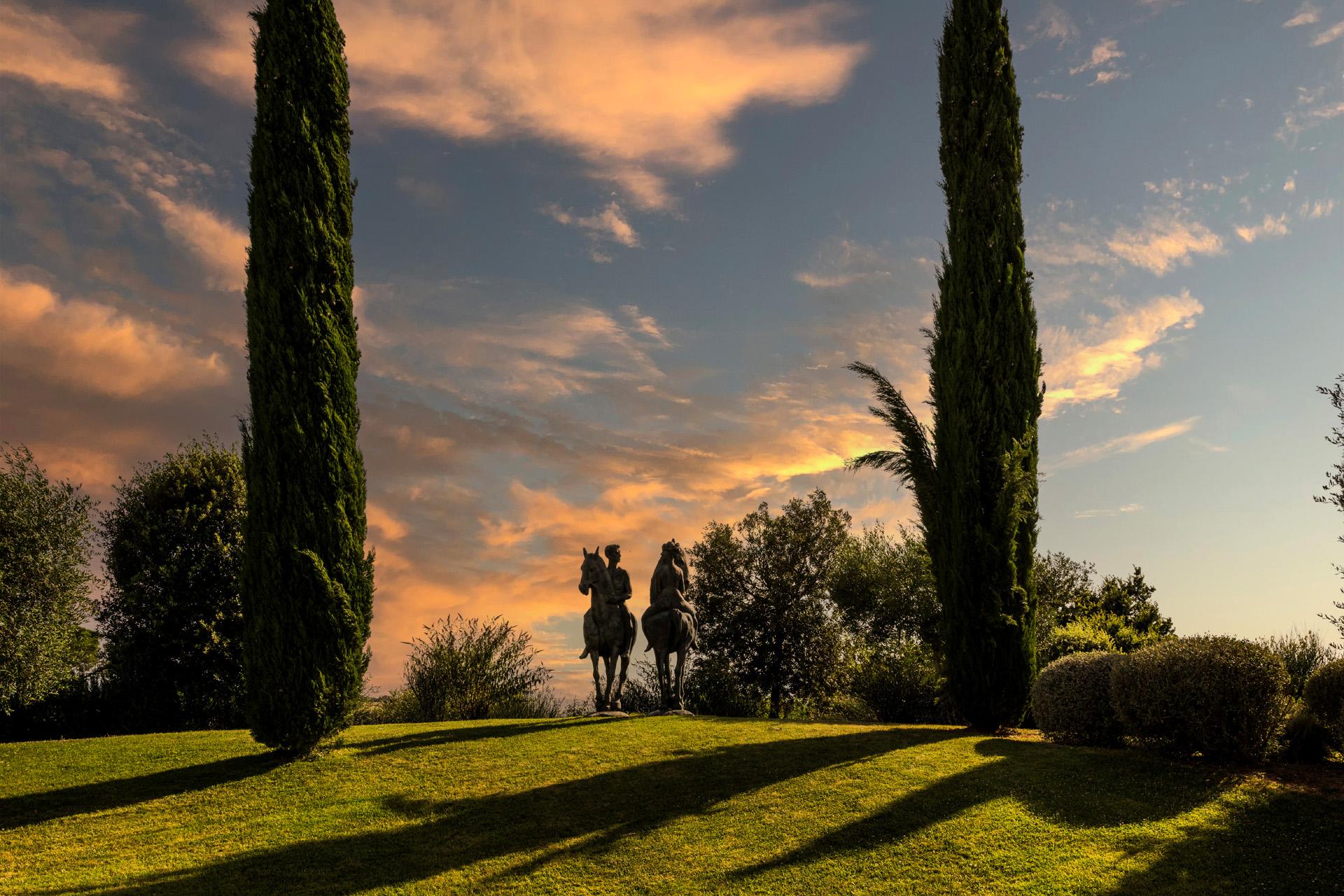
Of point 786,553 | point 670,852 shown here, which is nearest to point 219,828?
point 670,852

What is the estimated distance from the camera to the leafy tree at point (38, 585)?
55.2 ft

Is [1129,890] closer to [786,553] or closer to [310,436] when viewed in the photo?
[310,436]

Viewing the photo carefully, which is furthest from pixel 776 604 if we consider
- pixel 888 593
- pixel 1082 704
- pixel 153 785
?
pixel 153 785

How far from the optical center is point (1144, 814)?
32.0ft

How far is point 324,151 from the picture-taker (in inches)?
546

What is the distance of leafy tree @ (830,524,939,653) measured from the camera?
25031 mm

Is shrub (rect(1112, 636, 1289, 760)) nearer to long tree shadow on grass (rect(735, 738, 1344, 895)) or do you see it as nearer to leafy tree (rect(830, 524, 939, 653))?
long tree shadow on grass (rect(735, 738, 1344, 895))

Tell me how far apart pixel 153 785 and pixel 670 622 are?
8657 millimetres

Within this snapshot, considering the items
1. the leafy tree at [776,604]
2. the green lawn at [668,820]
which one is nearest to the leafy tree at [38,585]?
the green lawn at [668,820]

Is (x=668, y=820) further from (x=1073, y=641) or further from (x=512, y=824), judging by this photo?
(x=1073, y=641)

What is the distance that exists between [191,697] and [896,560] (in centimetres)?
1957

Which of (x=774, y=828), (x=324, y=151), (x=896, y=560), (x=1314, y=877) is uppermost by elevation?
(x=324, y=151)

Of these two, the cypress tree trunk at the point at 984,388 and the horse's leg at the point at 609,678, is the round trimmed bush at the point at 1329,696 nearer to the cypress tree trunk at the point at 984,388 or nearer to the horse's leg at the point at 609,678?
the cypress tree trunk at the point at 984,388

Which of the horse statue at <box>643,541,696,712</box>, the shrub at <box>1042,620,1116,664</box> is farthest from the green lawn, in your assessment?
the shrub at <box>1042,620,1116,664</box>
